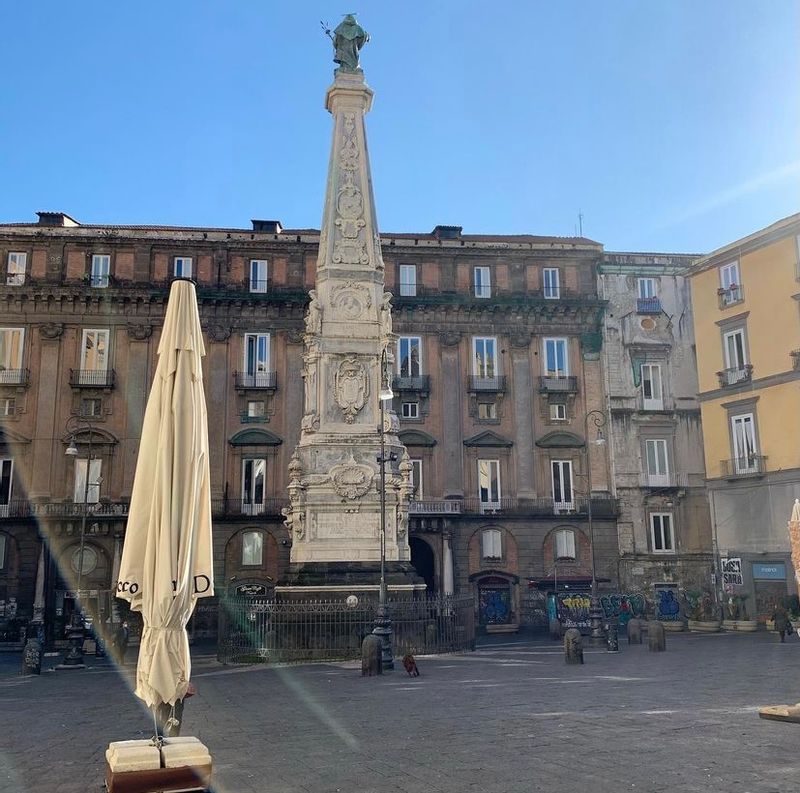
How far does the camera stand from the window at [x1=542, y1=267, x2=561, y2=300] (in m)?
42.9

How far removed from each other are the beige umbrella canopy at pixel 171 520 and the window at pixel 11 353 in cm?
3560

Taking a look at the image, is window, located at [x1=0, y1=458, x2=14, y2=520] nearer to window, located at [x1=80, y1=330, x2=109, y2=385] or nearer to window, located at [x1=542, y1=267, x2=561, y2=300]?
window, located at [x1=80, y1=330, x2=109, y2=385]

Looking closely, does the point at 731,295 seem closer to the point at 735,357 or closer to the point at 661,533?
the point at 735,357

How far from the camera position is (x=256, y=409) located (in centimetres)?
4041

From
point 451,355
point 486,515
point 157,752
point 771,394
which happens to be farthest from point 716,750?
point 451,355

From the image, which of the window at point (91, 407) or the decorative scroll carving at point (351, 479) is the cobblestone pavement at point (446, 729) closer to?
the decorative scroll carving at point (351, 479)

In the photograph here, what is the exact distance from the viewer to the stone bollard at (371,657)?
17078 mm

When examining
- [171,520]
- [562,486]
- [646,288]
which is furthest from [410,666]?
[646,288]

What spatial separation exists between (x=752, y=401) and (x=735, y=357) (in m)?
2.22

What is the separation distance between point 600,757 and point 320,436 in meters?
14.9

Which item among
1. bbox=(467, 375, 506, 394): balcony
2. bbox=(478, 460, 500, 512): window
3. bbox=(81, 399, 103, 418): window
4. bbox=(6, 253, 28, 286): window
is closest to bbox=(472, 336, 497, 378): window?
bbox=(467, 375, 506, 394): balcony

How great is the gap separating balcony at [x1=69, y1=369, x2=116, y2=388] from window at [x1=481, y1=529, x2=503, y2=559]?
60.7 feet

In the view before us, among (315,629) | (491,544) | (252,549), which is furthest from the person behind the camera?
(491,544)

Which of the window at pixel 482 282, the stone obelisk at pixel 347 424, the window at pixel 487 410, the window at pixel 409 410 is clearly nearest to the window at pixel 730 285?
the window at pixel 482 282
